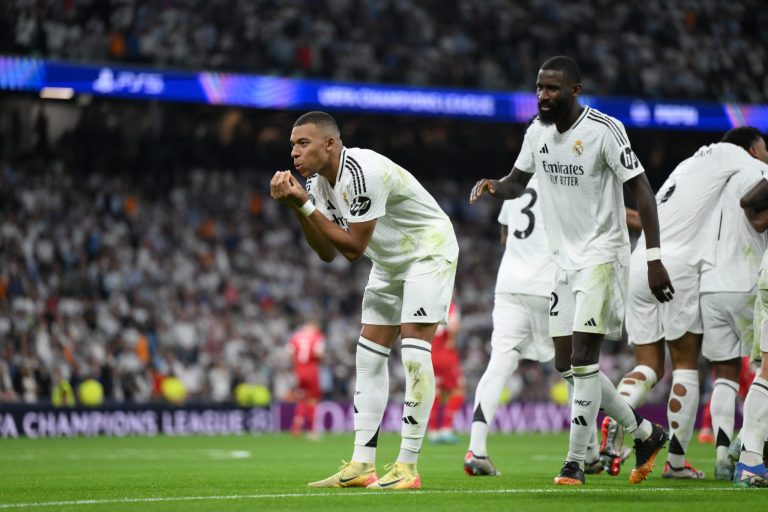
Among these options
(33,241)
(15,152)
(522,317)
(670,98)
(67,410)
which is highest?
(670,98)

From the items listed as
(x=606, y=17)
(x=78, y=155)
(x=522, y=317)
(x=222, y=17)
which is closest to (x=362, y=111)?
(x=222, y=17)

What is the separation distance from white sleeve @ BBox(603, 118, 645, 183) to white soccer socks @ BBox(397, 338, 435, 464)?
1673mm

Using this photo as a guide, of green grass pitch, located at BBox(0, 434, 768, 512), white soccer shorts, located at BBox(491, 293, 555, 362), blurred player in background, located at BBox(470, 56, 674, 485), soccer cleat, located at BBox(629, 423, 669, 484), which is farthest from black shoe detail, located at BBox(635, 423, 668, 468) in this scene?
white soccer shorts, located at BBox(491, 293, 555, 362)

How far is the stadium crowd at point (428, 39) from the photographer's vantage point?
24891 millimetres

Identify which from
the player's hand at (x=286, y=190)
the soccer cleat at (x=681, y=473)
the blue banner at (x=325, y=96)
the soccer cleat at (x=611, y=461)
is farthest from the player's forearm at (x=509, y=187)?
the blue banner at (x=325, y=96)

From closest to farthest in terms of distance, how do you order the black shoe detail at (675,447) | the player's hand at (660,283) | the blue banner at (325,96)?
1. the player's hand at (660,283)
2. the black shoe detail at (675,447)
3. the blue banner at (325,96)

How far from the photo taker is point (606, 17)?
1236 inches

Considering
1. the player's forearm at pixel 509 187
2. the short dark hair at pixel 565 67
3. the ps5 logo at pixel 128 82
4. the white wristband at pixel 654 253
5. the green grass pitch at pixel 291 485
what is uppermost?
the ps5 logo at pixel 128 82

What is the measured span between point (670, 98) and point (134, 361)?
50.7 feet

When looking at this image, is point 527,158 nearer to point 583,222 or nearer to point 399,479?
point 583,222

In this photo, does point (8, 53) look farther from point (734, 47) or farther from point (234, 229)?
point (734, 47)

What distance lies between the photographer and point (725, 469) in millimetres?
8516

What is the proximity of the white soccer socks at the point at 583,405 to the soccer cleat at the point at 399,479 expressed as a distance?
3.47ft

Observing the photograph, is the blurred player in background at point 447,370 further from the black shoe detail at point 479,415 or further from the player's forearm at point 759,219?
the player's forearm at point 759,219
